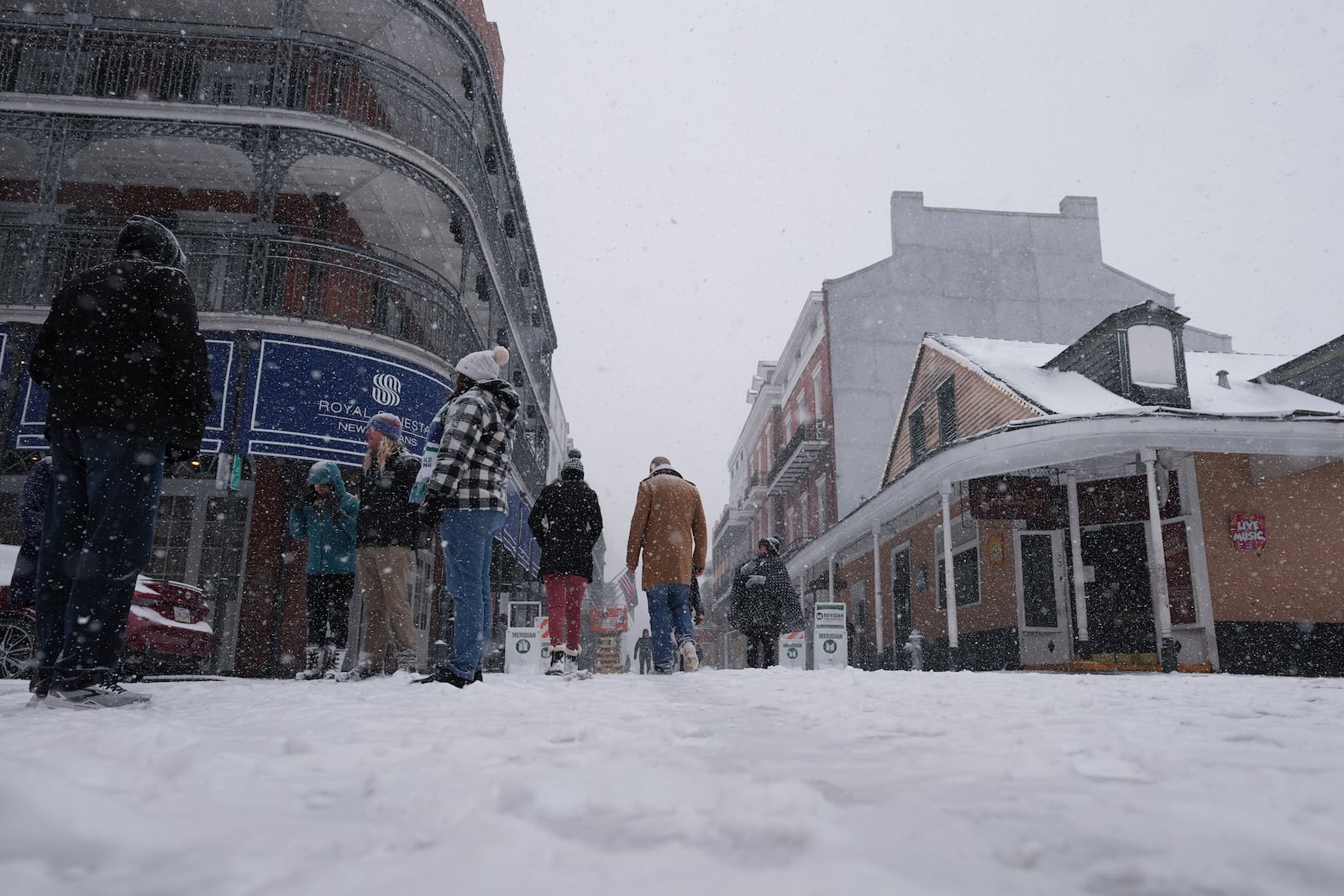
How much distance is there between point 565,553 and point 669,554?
3.25ft

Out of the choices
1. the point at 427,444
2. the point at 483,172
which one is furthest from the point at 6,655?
the point at 483,172

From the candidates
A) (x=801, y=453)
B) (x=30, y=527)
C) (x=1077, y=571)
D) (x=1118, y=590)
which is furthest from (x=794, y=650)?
(x=801, y=453)

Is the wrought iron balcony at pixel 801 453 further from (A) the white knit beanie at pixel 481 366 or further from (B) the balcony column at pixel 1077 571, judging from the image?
(A) the white knit beanie at pixel 481 366

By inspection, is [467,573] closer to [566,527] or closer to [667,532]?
[566,527]

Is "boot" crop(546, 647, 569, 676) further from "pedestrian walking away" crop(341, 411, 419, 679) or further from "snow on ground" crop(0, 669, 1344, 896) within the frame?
"snow on ground" crop(0, 669, 1344, 896)

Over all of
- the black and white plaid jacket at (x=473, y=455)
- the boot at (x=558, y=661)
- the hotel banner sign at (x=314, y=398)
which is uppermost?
the hotel banner sign at (x=314, y=398)

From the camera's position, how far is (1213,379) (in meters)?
14.4

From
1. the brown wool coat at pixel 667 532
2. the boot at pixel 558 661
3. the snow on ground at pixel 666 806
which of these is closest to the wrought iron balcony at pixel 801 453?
Answer: the brown wool coat at pixel 667 532

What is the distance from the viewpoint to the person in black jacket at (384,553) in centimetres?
613

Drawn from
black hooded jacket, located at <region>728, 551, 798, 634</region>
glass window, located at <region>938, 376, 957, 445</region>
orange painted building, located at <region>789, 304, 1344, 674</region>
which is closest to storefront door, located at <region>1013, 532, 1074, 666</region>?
orange painted building, located at <region>789, 304, 1344, 674</region>

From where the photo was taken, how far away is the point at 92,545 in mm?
3066

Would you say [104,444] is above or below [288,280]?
below

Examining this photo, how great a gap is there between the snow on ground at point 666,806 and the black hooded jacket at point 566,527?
3.72m

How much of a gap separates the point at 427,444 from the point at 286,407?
7.19 m
